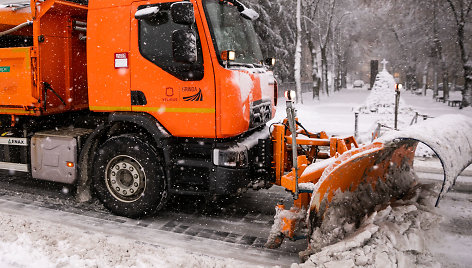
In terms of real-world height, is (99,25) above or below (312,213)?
above

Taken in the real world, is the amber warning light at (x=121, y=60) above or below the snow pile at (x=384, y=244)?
above

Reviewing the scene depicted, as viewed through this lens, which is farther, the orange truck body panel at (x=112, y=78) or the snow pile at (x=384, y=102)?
the snow pile at (x=384, y=102)

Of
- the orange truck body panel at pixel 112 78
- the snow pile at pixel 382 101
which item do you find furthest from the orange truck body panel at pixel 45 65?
the snow pile at pixel 382 101

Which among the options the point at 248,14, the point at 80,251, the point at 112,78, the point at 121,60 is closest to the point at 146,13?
the point at 121,60

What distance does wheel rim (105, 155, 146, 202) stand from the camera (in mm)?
5273

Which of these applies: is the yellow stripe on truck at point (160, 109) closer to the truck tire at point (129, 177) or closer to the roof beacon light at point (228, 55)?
the truck tire at point (129, 177)

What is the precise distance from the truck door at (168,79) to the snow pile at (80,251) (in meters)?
1.47

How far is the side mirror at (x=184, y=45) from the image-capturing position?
457cm

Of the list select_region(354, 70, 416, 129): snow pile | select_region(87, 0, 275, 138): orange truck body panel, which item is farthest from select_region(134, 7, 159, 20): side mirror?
select_region(354, 70, 416, 129): snow pile

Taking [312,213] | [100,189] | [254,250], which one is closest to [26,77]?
[100,189]

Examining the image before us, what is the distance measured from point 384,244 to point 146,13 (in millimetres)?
3684

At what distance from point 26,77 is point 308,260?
462 cm

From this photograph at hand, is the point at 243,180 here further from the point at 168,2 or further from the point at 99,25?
the point at 99,25

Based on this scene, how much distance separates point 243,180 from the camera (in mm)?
4973
